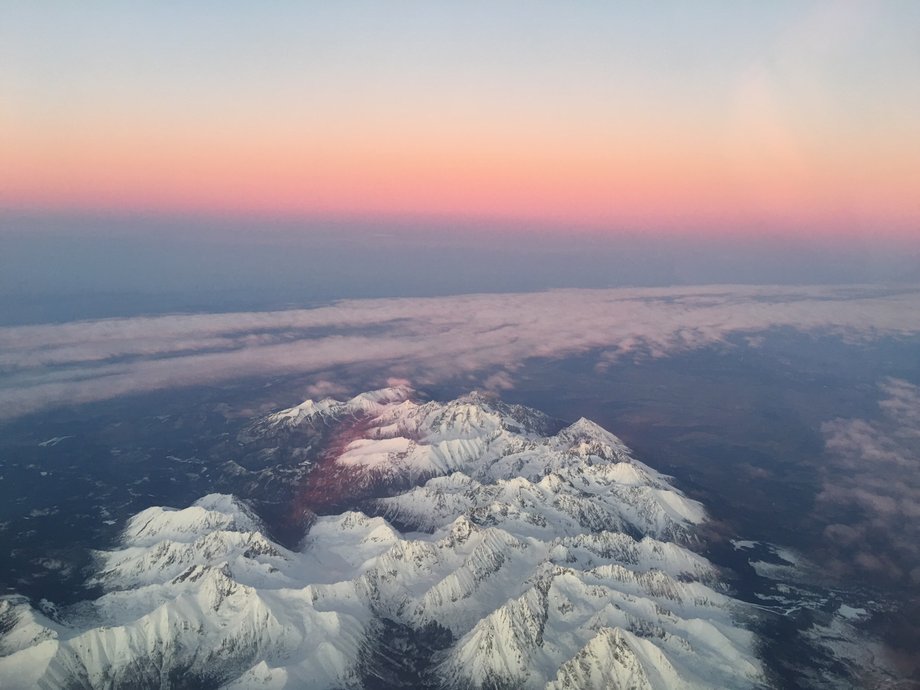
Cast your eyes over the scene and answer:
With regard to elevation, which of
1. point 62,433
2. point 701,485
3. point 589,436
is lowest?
point 62,433

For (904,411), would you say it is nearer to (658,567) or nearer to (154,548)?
(658,567)

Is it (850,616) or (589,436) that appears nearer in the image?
(850,616)

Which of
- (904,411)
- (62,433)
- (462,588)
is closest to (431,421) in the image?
(462,588)

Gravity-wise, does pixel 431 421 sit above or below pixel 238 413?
above

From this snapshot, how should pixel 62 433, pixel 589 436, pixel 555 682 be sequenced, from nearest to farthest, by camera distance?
1. pixel 555 682
2. pixel 589 436
3. pixel 62 433

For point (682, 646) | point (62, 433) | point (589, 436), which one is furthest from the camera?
point (62, 433)

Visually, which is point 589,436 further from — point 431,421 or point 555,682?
point 555,682

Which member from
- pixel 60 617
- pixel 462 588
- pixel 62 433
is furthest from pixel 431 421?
pixel 62 433
